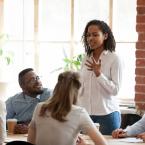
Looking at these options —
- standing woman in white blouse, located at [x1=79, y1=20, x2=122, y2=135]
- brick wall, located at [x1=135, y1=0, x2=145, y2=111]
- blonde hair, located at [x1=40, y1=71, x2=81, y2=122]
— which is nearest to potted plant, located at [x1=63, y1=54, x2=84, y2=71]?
brick wall, located at [x1=135, y1=0, x2=145, y2=111]

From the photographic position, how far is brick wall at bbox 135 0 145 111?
180 inches

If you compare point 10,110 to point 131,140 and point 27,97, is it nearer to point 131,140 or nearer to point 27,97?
point 27,97

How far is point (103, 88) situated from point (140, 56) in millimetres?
1521

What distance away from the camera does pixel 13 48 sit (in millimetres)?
5719

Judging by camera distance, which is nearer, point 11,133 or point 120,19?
point 11,133

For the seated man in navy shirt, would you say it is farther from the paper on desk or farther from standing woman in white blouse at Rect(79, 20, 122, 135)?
the paper on desk

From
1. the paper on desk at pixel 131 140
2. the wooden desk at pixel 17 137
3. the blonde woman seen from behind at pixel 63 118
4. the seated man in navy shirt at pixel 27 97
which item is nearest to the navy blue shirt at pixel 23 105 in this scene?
the seated man in navy shirt at pixel 27 97

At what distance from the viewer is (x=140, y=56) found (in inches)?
181

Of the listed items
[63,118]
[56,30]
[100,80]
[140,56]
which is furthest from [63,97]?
[56,30]

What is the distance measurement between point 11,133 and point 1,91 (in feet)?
8.07

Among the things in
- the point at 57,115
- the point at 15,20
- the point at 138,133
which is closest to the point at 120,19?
the point at 15,20

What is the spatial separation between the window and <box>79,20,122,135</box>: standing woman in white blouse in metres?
1.71

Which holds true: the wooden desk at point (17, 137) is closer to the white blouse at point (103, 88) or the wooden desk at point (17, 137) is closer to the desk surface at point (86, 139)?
the desk surface at point (86, 139)

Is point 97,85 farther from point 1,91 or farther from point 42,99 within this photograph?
point 1,91
